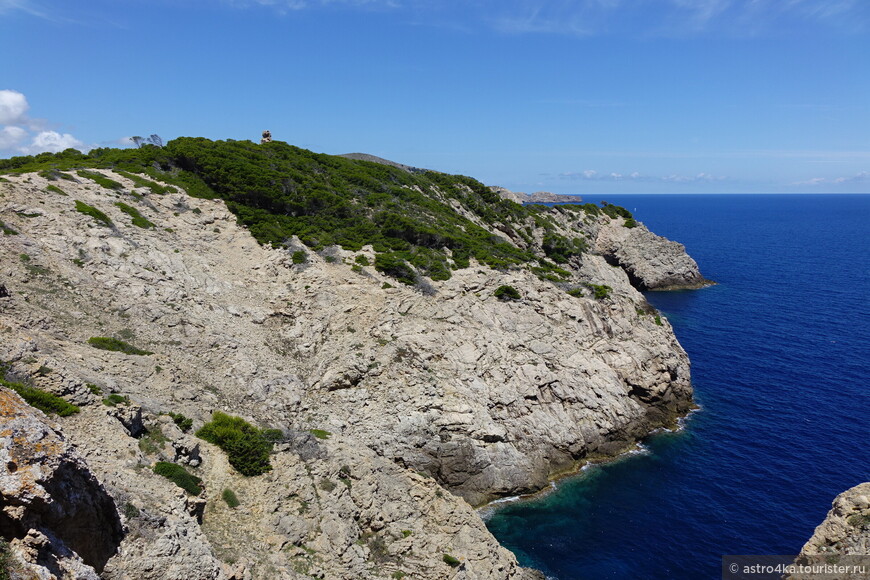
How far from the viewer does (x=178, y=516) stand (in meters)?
18.4

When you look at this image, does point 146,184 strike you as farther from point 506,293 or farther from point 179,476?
point 179,476

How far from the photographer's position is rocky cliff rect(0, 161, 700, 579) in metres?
21.4

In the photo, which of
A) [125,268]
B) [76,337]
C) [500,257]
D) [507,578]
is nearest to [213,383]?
[76,337]

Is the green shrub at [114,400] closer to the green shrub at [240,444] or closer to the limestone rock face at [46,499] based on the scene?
the green shrub at [240,444]

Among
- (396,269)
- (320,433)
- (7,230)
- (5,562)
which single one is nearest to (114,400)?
(5,562)

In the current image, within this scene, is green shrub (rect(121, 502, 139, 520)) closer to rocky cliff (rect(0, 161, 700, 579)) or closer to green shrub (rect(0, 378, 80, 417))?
rocky cliff (rect(0, 161, 700, 579))

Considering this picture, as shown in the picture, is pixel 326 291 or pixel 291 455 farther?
pixel 326 291

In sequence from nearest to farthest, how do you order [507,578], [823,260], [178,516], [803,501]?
[178,516] < [507,578] < [803,501] < [823,260]

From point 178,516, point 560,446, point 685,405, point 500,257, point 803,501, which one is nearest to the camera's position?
point 178,516

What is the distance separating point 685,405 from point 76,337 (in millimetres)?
54988

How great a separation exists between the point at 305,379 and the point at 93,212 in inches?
890

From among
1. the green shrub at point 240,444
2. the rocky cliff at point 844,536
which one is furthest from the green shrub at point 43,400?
the rocky cliff at point 844,536

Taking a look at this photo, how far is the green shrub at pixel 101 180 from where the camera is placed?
46.8 meters

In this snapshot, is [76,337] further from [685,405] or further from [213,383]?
[685,405]
